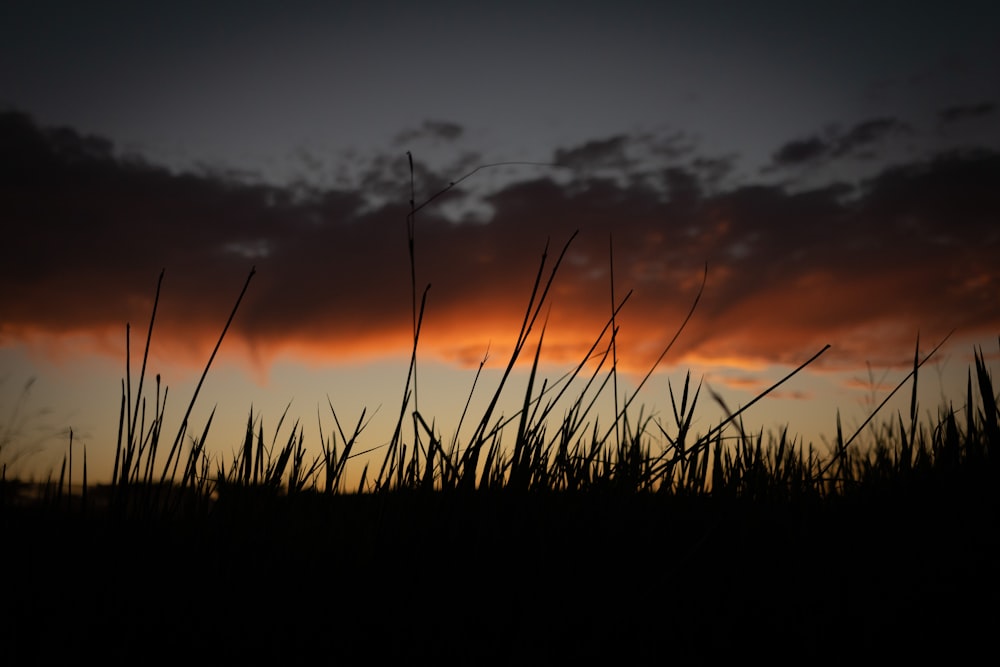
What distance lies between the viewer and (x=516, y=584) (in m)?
1.37

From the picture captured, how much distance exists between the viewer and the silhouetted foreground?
4.04ft

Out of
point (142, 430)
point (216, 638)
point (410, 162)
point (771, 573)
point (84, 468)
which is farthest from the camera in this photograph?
point (84, 468)

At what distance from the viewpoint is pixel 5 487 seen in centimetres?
199

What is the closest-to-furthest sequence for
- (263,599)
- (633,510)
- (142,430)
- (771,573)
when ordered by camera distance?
(263,599) < (771,573) < (633,510) < (142,430)

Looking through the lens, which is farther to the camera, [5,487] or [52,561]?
[5,487]

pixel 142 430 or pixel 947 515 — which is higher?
pixel 142 430

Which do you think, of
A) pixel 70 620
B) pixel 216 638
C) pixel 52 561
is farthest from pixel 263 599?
pixel 52 561

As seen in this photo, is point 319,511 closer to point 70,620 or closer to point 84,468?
point 84,468

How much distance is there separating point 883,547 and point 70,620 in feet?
5.73

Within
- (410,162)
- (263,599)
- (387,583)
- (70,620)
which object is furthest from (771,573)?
(70,620)

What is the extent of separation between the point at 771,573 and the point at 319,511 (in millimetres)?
1349

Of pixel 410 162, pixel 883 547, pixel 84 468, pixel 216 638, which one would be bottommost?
pixel 216 638

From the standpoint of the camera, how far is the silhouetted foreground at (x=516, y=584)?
123cm

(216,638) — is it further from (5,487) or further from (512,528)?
(5,487)
